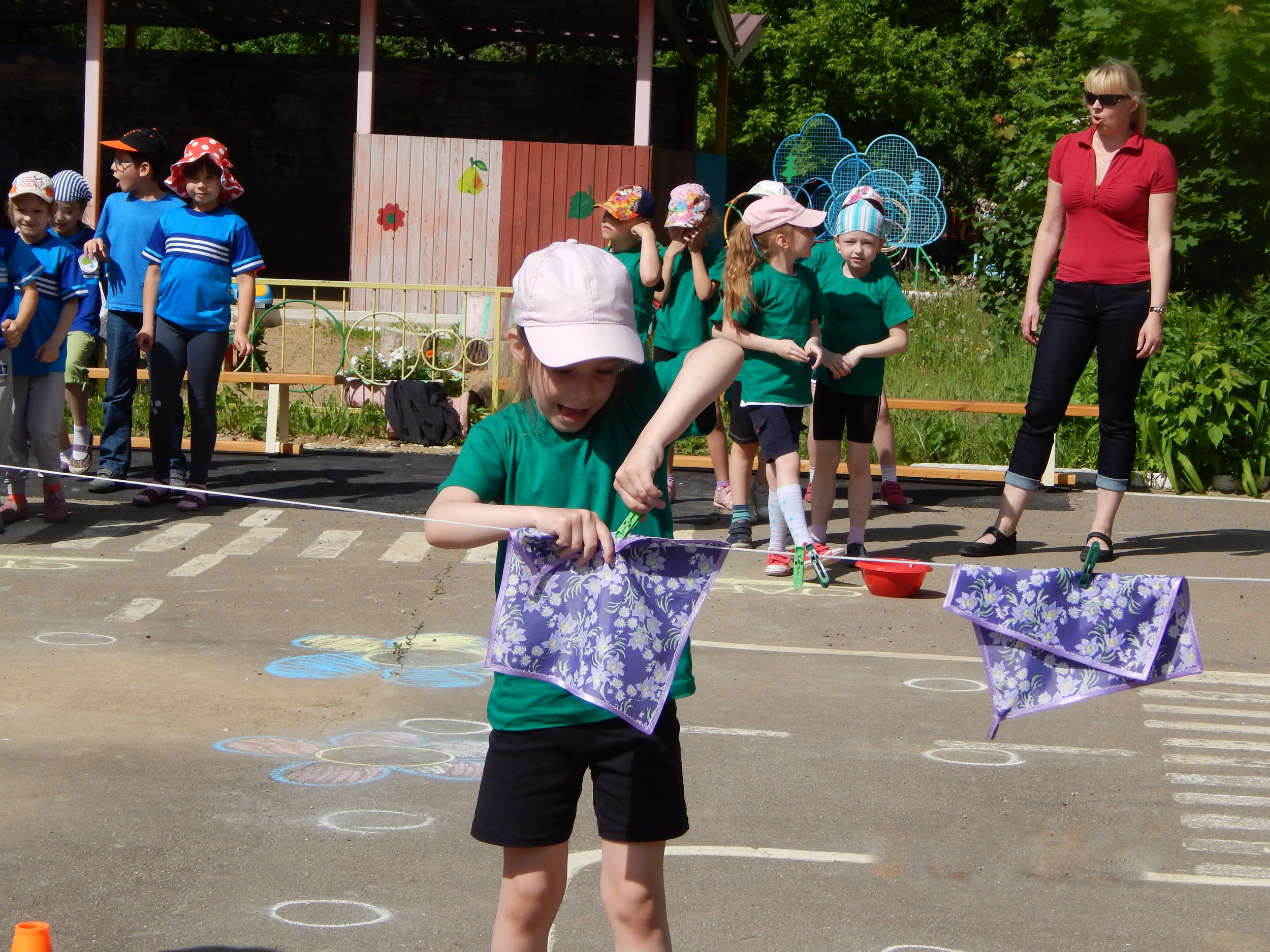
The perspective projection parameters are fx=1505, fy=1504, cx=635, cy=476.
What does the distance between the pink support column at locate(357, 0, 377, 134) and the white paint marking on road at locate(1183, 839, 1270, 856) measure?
13.1 meters

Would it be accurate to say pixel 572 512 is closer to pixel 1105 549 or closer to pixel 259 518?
pixel 1105 549

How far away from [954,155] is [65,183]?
23694 millimetres

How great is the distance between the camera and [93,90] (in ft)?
51.0

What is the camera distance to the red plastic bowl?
689 cm

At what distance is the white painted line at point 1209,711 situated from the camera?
5.20 meters

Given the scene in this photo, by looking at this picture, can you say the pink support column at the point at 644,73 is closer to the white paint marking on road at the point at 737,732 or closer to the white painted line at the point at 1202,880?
the white paint marking on road at the point at 737,732

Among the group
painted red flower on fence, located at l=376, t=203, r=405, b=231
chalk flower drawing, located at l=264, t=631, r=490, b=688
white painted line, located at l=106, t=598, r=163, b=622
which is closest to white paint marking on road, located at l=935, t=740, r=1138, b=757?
chalk flower drawing, located at l=264, t=631, r=490, b=688

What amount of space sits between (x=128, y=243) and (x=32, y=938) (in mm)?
7133

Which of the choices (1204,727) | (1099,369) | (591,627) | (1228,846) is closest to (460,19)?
(1099,369)

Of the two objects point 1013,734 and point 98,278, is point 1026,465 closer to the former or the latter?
point 1013,734

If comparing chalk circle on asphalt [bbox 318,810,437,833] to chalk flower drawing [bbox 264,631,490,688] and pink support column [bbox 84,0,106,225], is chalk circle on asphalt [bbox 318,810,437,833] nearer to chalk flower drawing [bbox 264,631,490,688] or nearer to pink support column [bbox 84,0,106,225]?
chalk flower drawing [bbox 264,631,490,688]

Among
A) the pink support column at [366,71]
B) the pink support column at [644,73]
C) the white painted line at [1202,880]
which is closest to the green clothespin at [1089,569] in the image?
the white painted line at [1202,880]

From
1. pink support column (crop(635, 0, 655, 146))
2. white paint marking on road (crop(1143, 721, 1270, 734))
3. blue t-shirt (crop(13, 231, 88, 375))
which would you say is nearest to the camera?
white paint marking on road (crop(1143, 721, 1270, 734))

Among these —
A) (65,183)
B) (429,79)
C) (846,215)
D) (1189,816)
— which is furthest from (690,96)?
(1189,816)
